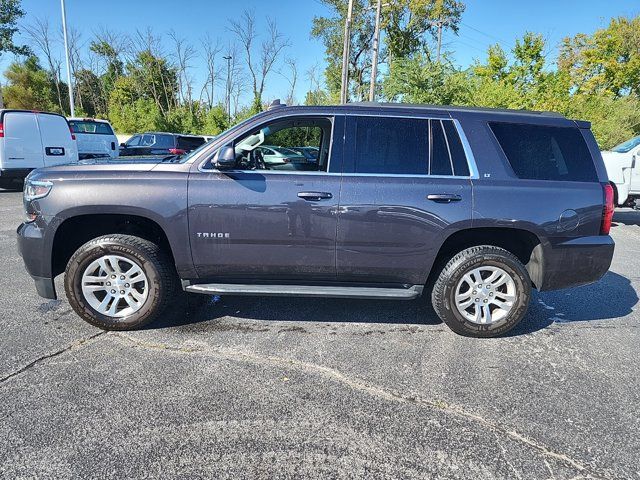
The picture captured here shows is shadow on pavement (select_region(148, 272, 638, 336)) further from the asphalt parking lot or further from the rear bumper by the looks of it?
the rear bumper

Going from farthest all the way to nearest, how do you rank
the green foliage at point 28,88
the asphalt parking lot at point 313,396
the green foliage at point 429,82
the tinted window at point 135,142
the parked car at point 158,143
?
the green foliage at point 28,88
the green foliage at point 429,82
the tinted window at point 135,142
the parked car at point 158,143
the asphalt parking lot at point 313,396

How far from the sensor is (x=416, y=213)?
340 cm

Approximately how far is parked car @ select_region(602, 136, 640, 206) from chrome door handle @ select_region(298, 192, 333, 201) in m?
8.58

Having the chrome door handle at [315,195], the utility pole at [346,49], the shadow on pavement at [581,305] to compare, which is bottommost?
the shadow on pavement at [581,305]

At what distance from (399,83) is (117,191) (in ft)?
64.5

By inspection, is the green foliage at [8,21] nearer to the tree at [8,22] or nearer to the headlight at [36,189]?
the tree at [8,22]

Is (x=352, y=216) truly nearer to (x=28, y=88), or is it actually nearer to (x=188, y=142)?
(x=188, y=142)

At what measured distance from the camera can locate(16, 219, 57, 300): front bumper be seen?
136 inches

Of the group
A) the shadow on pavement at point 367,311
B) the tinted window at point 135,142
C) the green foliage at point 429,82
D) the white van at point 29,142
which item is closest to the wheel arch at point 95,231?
the shadow on pavement at point 367,311

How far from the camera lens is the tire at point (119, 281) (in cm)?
348

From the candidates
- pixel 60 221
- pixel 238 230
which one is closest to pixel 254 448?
pixel 238 230

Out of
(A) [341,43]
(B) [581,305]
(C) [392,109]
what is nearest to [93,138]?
(C) [392,109]

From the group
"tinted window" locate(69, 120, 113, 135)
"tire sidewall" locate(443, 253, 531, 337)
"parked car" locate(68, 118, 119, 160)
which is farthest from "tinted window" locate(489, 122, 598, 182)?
"tinted window" locate(69, 120, 113, 135)

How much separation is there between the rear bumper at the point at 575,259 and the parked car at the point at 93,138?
1316 centimetres
